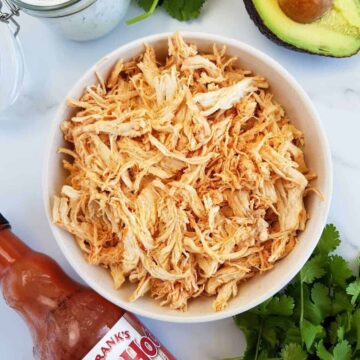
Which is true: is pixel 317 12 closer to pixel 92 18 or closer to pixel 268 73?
pixel 268 73

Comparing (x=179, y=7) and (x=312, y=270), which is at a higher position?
(x=179, y=7)

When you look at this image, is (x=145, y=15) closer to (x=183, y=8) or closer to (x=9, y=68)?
(x=183, y=8)

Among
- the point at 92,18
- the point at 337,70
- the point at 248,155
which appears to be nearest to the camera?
the point at 248,155

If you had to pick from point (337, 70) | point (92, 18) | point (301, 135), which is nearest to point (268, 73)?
point (301, 135)

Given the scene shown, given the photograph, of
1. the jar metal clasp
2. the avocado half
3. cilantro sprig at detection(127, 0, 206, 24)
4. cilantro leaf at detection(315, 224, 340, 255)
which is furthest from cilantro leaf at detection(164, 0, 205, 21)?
cilantro leaf at detection(315, 224, 340, 255)

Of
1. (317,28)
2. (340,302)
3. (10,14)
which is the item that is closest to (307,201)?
(340,302)

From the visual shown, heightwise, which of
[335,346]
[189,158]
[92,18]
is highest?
[92,18]
